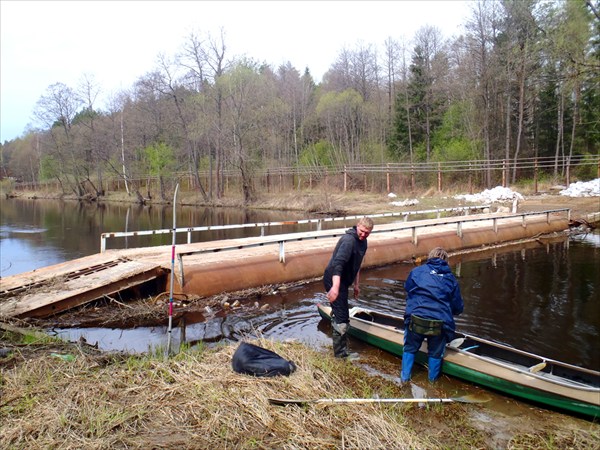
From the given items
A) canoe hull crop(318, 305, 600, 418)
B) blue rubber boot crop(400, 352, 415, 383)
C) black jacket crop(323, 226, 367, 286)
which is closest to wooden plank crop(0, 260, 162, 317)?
black jacket crop(323, 226, 367, 286)

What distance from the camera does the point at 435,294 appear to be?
20.6 feet

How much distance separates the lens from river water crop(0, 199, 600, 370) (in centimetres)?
903

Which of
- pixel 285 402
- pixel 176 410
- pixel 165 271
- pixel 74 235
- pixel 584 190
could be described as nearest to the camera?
pixel 176 410

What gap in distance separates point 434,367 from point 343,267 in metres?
1.89

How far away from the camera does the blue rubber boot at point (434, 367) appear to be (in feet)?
21.9

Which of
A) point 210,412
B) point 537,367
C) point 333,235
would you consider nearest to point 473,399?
point 537,367

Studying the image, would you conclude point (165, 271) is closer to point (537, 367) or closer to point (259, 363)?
point (259, 363)

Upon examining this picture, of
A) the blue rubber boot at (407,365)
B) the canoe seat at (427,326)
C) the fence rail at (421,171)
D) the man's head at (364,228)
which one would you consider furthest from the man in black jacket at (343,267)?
the fence rail at (421,171)

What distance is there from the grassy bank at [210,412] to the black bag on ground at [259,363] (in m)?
0.11

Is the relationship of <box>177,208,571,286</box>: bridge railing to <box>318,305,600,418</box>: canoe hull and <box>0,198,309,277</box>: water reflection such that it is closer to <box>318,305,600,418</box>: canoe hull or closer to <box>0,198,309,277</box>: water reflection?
<box>318,305,600,418</box>: canoe hull

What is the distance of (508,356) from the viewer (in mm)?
6836

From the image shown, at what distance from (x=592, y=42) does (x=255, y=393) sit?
34.2m

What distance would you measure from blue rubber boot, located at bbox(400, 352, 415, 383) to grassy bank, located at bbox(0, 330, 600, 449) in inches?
7.9

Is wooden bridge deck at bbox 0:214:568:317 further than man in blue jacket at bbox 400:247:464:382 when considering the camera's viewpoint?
Yes
